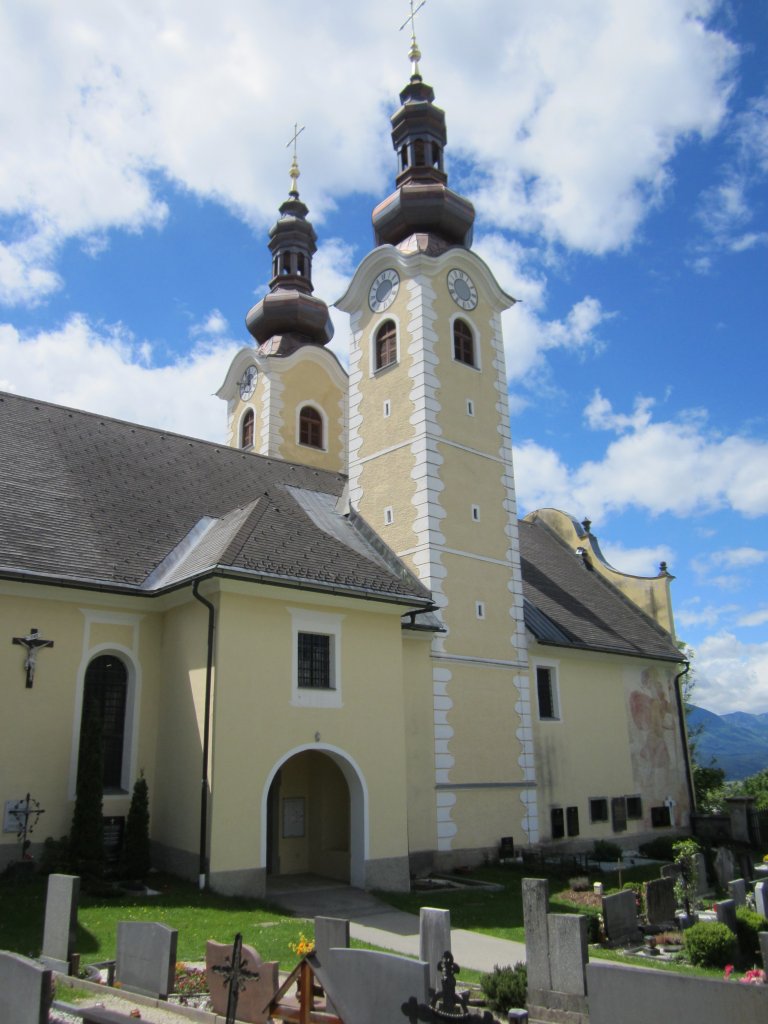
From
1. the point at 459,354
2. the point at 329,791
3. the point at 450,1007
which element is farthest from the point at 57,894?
the point at 459,354

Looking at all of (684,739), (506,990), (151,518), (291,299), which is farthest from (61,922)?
(291,299)

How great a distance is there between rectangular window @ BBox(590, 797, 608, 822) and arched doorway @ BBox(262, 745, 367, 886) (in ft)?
27.2

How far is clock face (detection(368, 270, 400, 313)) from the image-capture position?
23250 millimetres

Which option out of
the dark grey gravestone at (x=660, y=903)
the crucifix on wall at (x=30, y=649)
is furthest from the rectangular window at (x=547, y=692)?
the crucifix on wall at (x=30, y=649)

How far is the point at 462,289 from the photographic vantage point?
77.5ft

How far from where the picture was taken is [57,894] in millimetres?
9125

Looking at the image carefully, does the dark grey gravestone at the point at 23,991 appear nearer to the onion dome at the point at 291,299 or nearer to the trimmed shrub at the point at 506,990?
the trimmed shrub at the point at 506,990

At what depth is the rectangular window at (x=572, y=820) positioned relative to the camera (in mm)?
21797

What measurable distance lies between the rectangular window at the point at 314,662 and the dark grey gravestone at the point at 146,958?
7.19m

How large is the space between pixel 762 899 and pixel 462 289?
16.4 meters

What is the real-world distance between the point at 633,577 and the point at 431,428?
12361 millimetres

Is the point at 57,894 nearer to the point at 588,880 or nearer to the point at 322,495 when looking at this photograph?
the point at 588,880

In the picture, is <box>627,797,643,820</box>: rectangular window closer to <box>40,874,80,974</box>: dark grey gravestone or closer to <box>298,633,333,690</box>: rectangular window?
<box>298,633,333,690</box>: rectangular window

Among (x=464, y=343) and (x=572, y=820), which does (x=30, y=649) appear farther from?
(x=572, y=820)
